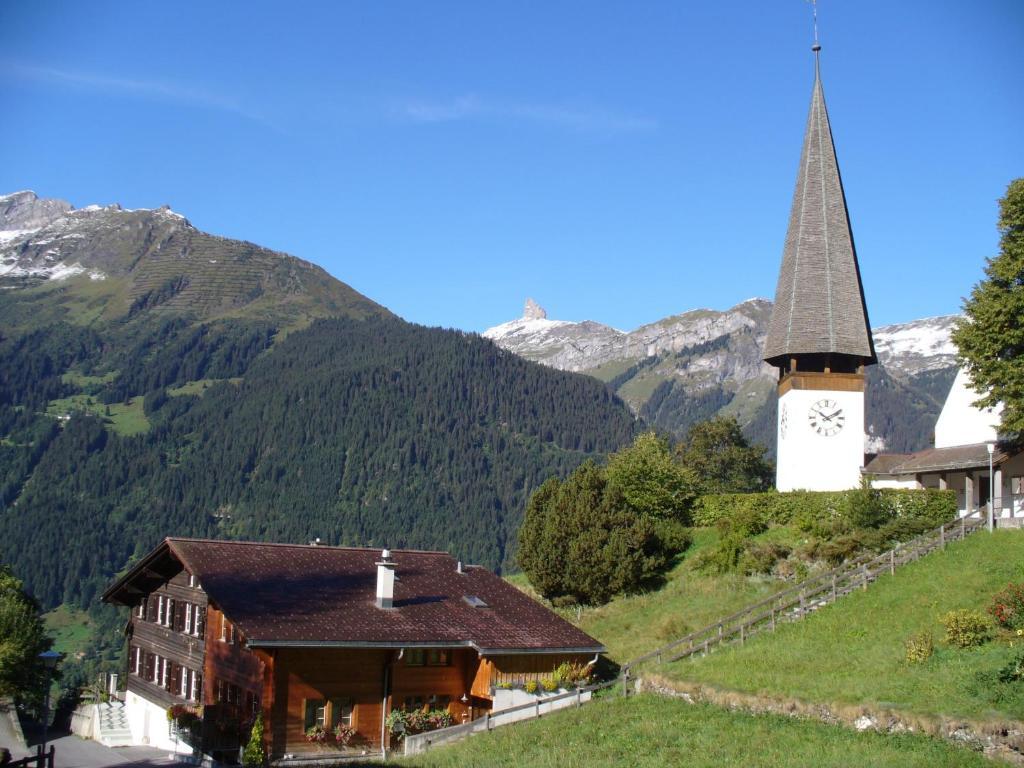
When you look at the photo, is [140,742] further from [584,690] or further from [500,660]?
[584,690]

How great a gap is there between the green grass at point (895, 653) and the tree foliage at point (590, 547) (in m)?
11.5

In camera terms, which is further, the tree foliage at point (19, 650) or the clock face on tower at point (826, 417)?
the clock face on tower at point (826, 417)

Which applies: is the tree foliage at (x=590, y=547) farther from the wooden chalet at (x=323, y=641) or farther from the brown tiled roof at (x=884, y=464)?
the brown tiled roof at (x=884, y=464)

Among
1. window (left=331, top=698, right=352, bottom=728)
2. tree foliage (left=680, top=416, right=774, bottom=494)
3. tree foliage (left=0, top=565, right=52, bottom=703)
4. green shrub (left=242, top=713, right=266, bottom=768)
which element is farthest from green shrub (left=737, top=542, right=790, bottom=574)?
tree foliage (left=680, top=416, right=774, bottom=494)

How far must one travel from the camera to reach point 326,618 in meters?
29.5

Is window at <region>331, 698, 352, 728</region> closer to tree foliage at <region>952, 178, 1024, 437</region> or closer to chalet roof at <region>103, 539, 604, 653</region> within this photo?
chalet roof at <region>103, 539, 604, 653</region>

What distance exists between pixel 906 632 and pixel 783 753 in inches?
329

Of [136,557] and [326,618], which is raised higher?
[326,618]

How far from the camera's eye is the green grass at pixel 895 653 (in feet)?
73.1

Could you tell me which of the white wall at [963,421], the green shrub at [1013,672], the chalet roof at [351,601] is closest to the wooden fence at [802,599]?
the chalet roof at [351,601]

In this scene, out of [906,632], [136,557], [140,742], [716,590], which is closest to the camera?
[906,632]

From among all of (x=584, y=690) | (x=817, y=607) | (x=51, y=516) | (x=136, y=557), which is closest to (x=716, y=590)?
(x=817, y=607)

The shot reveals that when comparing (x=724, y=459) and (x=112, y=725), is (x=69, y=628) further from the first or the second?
(x=112, y=725)

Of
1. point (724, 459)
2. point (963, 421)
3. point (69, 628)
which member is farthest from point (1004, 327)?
point (69, 628)
